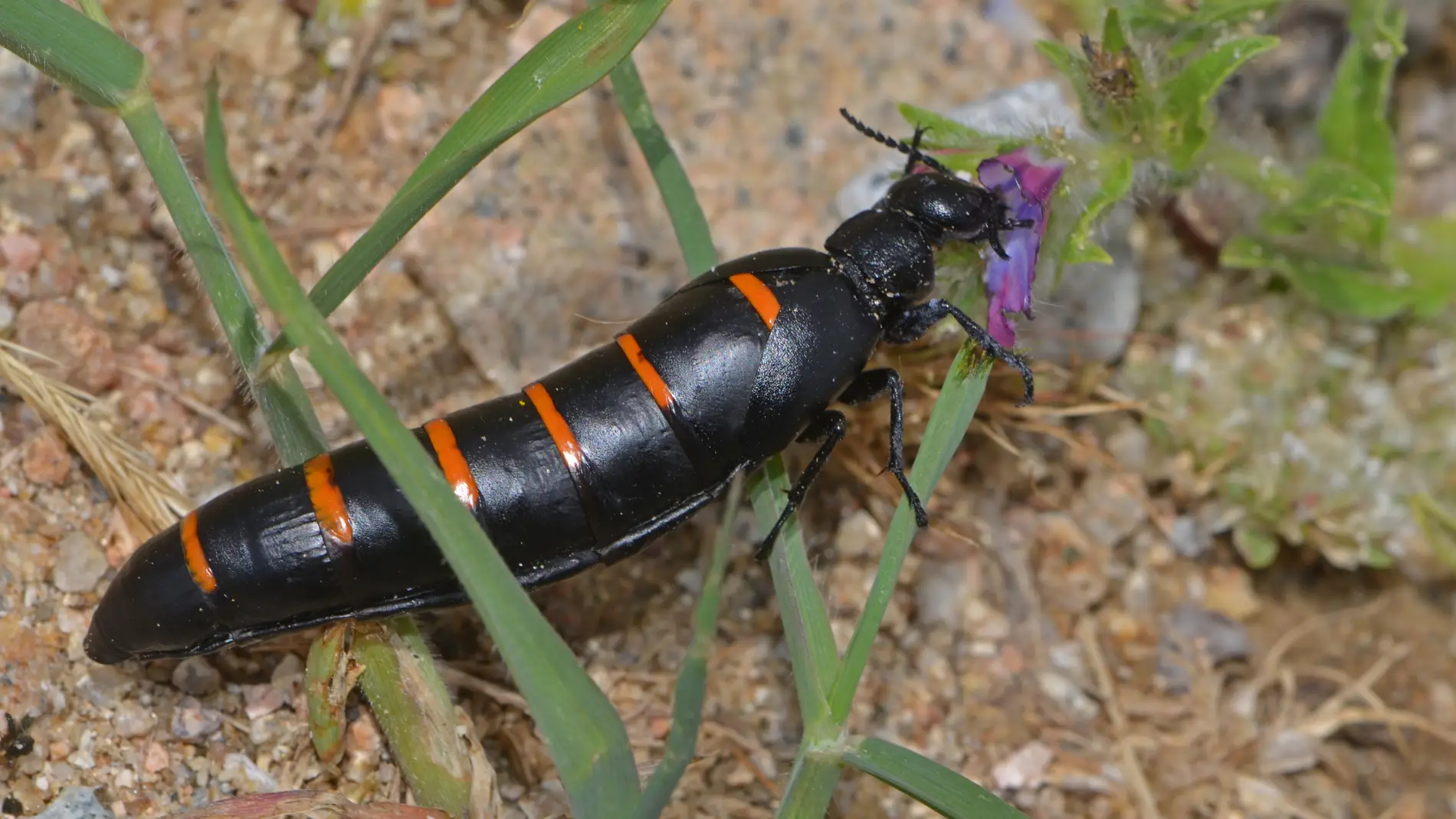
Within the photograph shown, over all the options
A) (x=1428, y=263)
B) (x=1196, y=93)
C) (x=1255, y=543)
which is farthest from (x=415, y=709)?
(x=1428, y=263)

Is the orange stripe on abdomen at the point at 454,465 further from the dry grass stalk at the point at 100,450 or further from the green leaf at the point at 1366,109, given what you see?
the green leaf at the point at 1366,109

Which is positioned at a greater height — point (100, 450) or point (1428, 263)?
point (1428, 263)

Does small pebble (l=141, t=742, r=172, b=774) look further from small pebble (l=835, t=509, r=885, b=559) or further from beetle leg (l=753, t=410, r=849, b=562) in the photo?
small pebble (l=835, t=509, r=885, b=559)

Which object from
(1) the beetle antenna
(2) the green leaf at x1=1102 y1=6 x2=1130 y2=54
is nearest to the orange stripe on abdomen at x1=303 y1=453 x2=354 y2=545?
(1) the beetle antenna

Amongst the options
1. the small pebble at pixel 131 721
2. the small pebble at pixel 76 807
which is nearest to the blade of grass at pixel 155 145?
the small pebble at pixel 131 721

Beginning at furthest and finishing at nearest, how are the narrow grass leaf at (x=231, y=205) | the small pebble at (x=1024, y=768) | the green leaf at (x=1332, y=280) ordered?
the green leaf at (x=1332, y=280) → the small pebble at (x=1024, y=768) → the narrow grass leaf at (x=231, y=205)

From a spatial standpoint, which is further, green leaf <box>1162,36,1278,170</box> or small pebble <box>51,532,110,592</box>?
green leaf <box>1162,36,1278,170</box>

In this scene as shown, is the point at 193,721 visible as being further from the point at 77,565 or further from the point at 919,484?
the point at 919,484

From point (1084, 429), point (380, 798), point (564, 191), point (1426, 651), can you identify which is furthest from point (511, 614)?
point (1426, 651)
